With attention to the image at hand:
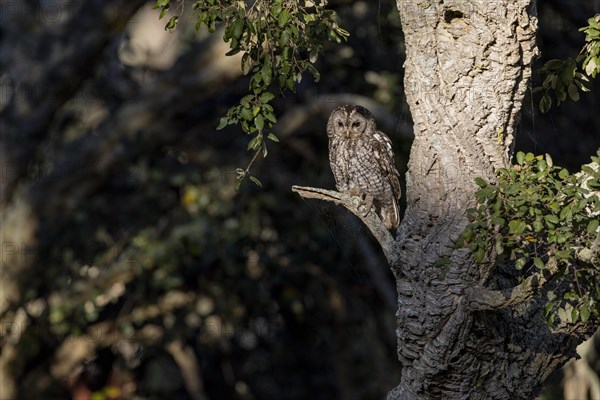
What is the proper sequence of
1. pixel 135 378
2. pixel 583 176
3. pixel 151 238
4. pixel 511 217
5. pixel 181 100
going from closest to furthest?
1. pixel 511 217
2. pixel 583 176
3. pixel 181 100
4. pixel 151 238
5. pixel 135 378

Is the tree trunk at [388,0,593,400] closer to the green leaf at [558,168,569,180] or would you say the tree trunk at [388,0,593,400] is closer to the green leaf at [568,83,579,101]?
the green leaf at [568,83,579,101]

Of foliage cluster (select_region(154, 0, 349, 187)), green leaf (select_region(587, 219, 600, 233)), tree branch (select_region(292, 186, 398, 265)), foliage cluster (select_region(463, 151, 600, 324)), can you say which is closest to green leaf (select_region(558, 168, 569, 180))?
foliage cluster (select_region(463, 151, 600, 324))

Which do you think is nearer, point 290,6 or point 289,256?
point 290,6

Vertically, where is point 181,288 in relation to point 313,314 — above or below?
above

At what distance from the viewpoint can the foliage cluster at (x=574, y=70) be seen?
3.69 metres

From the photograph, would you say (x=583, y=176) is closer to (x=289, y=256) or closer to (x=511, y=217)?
(x=511, y=217)

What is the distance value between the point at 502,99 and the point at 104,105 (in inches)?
249

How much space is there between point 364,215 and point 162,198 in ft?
14.6

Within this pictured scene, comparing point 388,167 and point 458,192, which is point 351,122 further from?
point 458,192

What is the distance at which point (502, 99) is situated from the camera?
12.6 feet

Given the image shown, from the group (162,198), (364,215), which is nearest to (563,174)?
(364,215)

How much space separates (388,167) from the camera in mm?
5336

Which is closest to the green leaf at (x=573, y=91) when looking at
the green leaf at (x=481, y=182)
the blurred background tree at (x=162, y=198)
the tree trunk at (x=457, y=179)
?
the tree trunk at (x=457, y=179)

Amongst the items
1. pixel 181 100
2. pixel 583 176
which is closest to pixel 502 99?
pixel 583 176
